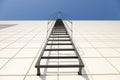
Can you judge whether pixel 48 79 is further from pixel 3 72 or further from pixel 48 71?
pixel 3 72

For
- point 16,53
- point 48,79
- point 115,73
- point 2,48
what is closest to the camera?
point 48,79

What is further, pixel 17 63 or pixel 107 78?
pixel 17 63

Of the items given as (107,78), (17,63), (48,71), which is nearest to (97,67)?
(107,78)

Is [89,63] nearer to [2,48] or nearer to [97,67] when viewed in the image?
[97,67]

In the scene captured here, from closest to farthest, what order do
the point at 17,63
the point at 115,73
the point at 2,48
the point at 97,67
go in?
1. the point at 115,73
2. the point at 97,67
3. the point at 17,63
4. the point at 2,48

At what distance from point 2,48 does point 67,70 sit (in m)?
1.72

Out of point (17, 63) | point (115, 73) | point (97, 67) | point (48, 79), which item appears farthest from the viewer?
point (17, 63)

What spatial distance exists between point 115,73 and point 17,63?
1.38 m

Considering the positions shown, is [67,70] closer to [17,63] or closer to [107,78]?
[107,78]

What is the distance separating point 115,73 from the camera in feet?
6.24

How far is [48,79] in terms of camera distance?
5.78ft

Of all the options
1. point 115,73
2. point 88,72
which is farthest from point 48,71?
point 115,73

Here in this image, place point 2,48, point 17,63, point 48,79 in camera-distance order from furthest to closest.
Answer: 1. point 2,48
2. point 17,63
3. point 48,79

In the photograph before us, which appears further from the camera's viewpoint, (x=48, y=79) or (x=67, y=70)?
(x=67, y=70)
